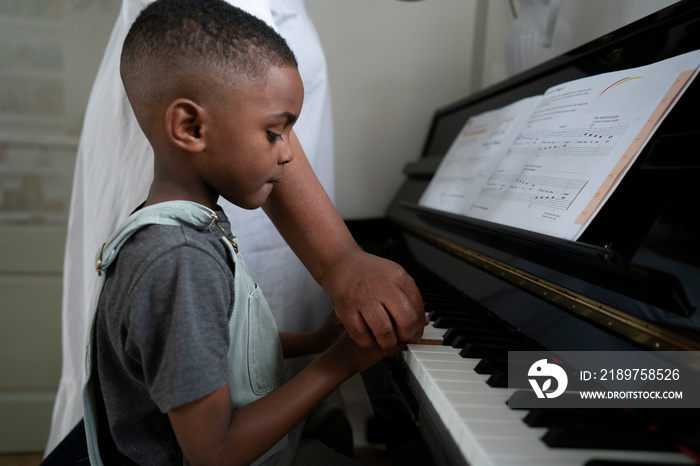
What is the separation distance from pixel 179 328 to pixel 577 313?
20.3 inches

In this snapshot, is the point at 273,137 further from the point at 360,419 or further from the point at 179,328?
the point at 360,419

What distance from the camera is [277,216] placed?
3.18 feet

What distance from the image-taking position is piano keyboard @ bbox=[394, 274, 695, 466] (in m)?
0.45

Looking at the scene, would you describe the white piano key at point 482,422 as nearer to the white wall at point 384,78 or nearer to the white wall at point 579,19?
the white wall at point 579,19

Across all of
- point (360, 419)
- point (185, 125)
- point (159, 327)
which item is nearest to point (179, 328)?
point (159, 327)

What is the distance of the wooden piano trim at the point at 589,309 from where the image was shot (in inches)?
21.3

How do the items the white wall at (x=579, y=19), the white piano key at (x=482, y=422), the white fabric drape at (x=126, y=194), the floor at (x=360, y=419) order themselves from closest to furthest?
the white piano key at (x=482, y=422) < the floor at (x=360, y=419) < the white fabric drape at (x=126, y=194) < the white wall at (x=579, y=19)

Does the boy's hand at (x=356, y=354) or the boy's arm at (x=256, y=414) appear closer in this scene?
the boy's arm at (x=256, y=414)

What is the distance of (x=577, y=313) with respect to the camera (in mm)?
679

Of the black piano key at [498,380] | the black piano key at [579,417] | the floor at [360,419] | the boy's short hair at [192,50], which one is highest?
the boy's short hair at [192,50]

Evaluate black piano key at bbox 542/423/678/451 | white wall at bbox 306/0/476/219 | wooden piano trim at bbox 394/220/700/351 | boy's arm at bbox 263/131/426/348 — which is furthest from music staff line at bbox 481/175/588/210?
white wall at bbox 306/0/476/219

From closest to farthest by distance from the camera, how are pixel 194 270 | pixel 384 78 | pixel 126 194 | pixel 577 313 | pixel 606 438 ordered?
pixel 606 438
pixel 194 270
pixel 577 313
pixel 126 194
pixel 384 78

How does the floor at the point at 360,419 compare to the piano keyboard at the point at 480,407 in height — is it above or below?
below

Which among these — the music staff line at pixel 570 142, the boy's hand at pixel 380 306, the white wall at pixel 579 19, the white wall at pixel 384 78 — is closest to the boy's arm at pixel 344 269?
the boy's hand at pixel 380 306
